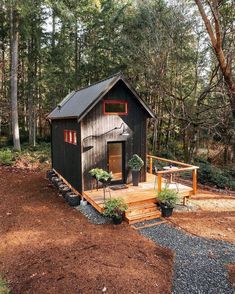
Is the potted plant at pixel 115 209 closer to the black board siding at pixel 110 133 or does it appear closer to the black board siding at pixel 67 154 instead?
the black board siding at pixel 110 133

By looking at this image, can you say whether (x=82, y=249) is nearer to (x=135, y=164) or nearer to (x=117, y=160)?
(x=135, y=164)

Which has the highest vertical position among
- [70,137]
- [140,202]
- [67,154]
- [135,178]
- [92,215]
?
[70,137]

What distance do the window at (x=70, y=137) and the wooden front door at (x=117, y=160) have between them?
4.44ft

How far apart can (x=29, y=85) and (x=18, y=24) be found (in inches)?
173

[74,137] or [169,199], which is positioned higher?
[74,137]

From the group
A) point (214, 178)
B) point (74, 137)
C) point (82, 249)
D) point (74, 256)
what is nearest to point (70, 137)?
point (74, 137)

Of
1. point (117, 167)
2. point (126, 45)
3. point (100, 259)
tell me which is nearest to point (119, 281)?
point (100, 259)

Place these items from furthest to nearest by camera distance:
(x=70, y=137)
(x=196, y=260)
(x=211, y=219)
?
(x=70, y=137)
(x=211, y=219)
(x=196, y=260)

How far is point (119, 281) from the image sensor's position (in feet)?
12.6

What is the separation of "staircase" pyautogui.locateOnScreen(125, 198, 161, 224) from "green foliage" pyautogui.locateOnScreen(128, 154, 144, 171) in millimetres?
1548

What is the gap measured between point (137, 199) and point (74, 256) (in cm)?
294

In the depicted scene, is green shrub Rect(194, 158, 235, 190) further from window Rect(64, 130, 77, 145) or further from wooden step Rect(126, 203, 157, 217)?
window Rect(64, 130, 77, 145)

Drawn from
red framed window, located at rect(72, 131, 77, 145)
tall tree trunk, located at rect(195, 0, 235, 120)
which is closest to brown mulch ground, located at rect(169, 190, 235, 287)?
tall tree trunk, located at rect(195, 0, 235, 120)

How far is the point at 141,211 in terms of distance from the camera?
6926 millimetres
